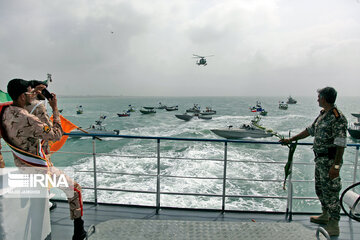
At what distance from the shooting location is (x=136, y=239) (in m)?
2.00

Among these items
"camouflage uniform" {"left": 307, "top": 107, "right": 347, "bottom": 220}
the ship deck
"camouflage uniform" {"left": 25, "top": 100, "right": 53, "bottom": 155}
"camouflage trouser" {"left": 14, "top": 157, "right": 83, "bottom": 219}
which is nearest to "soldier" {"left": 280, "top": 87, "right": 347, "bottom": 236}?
"camouflage uniform" {"left": 307, "top": 107, "right": 347, "bottom": 220}

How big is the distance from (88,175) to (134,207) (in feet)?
30.9

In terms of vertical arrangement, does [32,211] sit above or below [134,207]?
above

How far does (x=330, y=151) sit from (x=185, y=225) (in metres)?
1.58

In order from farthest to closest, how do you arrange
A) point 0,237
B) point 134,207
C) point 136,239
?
point 134,207 → point 136,239 → point 0,237

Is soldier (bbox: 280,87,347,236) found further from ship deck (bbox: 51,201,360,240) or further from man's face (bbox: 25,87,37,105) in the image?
man's face (bbox: 25,87,37,105)

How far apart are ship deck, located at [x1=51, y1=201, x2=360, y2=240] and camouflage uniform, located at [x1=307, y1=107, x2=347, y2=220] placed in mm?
337

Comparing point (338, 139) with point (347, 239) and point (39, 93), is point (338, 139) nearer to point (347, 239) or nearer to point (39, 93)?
point (347, 239)

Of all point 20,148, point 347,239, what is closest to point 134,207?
point 20,148

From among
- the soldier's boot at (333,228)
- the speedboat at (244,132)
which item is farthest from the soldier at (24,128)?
the speedboat at (244,132)

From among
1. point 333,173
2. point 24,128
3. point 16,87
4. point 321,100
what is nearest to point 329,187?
point 333,173

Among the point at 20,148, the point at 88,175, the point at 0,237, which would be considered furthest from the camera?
the point at 88,175

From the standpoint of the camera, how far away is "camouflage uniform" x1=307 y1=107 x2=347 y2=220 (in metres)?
2.11

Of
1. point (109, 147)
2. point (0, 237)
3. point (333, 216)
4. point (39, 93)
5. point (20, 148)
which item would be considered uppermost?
point (39, 93)
